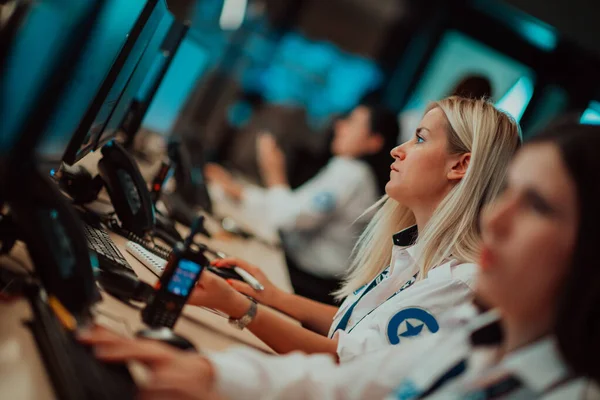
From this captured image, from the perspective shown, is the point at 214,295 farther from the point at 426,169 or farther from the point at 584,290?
the point at 584,290

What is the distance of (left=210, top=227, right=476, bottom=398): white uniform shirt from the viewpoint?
40.7 inches

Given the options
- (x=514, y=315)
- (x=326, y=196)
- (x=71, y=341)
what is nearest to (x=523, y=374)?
(x=514, y=315)

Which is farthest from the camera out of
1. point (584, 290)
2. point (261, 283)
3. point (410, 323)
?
point (261, 283)

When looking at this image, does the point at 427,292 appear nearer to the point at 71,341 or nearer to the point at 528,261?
the point at 528,261

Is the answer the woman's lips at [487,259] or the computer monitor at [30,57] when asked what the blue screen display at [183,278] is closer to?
the computer monitor at [30,57]

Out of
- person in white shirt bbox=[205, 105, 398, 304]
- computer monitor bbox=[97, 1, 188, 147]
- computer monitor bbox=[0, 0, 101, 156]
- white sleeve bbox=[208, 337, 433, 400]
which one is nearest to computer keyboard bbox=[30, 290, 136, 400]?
white sleeve bbox=[208, 337, 433, 400]

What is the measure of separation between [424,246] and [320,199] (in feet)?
5.48

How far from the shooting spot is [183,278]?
125 cm

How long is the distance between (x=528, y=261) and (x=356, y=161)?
Result: 2477 millimetres

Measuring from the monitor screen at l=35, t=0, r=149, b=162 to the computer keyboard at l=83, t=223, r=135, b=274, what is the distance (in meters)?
0.20

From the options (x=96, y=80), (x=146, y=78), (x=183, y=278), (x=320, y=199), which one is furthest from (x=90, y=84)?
(x=320, y=199)

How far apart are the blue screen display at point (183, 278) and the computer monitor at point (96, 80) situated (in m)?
0.33

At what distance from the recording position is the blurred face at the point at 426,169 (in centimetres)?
174

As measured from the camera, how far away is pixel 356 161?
3301 mm
